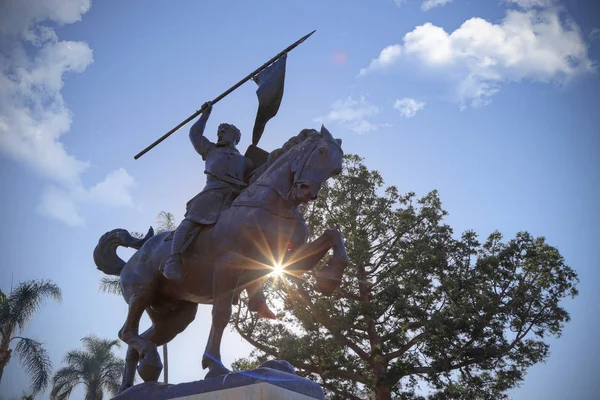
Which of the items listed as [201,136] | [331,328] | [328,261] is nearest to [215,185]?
[201,136]

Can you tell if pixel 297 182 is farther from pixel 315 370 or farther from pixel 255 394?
pixel 315 370

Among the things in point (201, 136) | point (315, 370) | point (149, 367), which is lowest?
point (149, 367)

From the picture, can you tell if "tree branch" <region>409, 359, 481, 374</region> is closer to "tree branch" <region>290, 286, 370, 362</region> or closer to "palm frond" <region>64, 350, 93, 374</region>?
"tree branch" <region>290, 286, 370, 362</region>

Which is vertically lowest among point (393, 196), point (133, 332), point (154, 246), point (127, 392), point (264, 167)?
point (127, 392)

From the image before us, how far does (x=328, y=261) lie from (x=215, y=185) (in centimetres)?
159

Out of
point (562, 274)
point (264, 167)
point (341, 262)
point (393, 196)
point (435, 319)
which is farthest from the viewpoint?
point (393, 196)

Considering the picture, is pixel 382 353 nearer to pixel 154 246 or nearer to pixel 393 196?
pixel 393 196

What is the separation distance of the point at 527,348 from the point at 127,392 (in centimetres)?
1597

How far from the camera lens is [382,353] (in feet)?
55.7

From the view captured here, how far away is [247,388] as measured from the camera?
395 cm

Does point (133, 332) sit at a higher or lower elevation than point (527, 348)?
lower

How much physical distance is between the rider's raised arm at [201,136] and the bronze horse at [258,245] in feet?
2.88

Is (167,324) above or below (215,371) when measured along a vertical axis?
above

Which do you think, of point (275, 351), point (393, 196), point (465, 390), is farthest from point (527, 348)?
point (275, 351)
